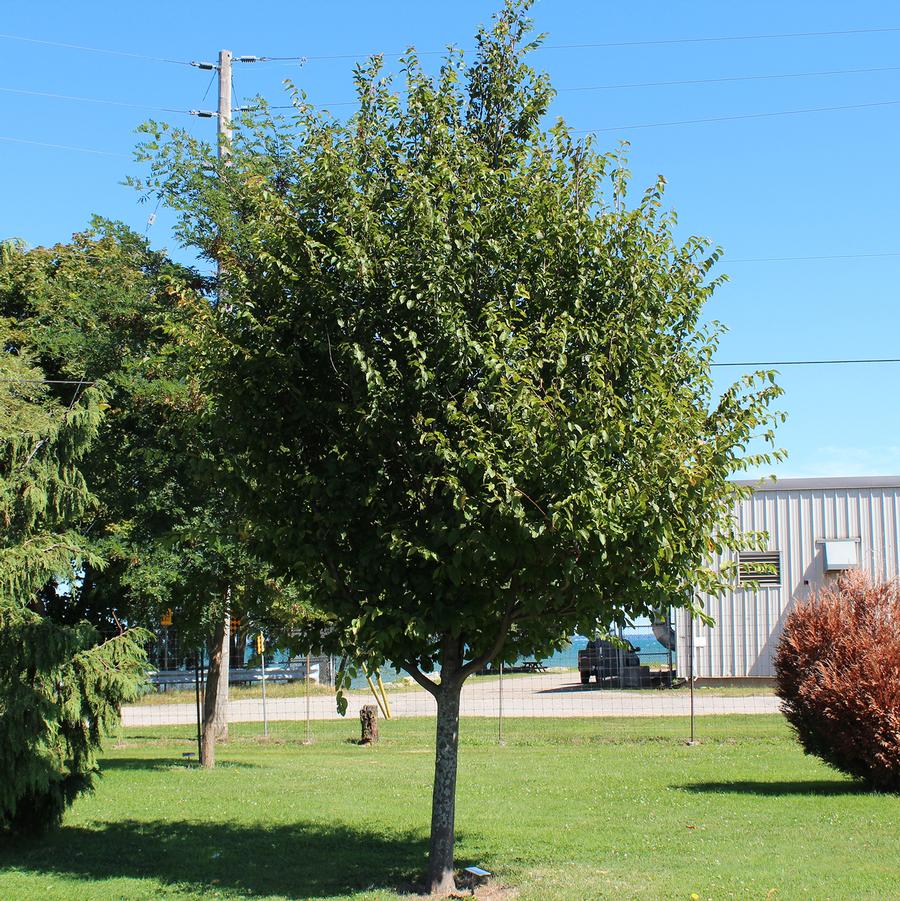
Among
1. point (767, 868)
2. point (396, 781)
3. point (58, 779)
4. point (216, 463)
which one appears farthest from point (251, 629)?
point (767, 868)

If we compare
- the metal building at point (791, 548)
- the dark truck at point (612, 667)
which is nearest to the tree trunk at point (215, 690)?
the metal building at point (791, 548)

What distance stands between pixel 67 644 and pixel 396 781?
6059mm

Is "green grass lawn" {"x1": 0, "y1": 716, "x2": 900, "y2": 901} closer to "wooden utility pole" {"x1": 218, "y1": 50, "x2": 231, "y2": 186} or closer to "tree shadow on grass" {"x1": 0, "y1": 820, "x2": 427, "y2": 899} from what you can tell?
"tree shadow on grass" {"x1": 0, "y1": 820, "x2": 427, "y2": 899}

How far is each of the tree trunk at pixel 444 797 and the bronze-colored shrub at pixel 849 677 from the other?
221 inches

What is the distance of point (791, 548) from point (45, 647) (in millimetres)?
21956

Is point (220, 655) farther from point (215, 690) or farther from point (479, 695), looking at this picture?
point (479, 695)

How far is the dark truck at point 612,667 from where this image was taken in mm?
30497

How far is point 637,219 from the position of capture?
26.7ft

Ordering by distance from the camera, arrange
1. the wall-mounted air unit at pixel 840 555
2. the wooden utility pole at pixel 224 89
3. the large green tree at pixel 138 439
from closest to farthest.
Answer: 1. the large green tree at pixel 138 439
2. the wooden utility pole at pixel 224 89
3. the wall-mounted air unit at pixel 840 555

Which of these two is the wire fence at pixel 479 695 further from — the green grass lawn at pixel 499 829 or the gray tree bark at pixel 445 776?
the gray tree bark at pixel 445 776

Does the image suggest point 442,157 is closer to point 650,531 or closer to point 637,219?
point 637,219

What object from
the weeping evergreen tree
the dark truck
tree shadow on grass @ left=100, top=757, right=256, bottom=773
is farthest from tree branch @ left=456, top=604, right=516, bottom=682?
the dark truck

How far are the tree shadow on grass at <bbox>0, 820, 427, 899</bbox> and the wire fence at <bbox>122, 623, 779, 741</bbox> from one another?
6.88 m

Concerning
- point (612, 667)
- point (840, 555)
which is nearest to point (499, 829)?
point (840, 555)
